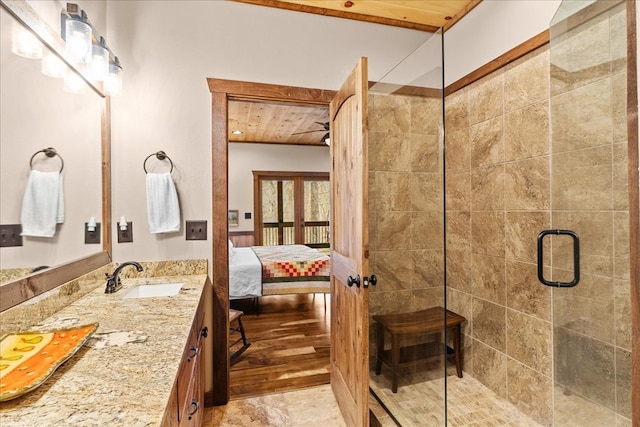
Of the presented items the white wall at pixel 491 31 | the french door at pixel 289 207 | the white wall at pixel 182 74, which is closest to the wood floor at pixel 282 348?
the white wall at pixel 182 74

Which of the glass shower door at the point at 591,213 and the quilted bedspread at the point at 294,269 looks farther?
the quilted bedspread at the point at 294,269

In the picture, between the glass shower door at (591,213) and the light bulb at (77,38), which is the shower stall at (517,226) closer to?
the glass shower door at (591,213)

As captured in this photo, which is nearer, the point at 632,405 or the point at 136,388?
the point at 136,388

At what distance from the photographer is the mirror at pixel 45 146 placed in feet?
3.68

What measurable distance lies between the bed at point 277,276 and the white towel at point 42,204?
2.28 metres

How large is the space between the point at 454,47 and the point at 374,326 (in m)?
2.24

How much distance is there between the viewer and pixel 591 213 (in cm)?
132

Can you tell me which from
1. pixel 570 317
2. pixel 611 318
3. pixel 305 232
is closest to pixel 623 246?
pixel 611 318

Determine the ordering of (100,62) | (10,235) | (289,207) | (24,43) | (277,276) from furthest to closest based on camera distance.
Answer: (289,207) → (277,276) → (100,62) → (24,43) → (10,235)

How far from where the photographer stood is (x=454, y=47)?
2564 millimetres

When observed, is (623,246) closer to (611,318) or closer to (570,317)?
(611,318)

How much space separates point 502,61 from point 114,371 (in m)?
2.58

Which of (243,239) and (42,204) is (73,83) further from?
(243,239)

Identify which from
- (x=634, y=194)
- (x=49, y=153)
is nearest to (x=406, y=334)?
(x=634, y=194)
